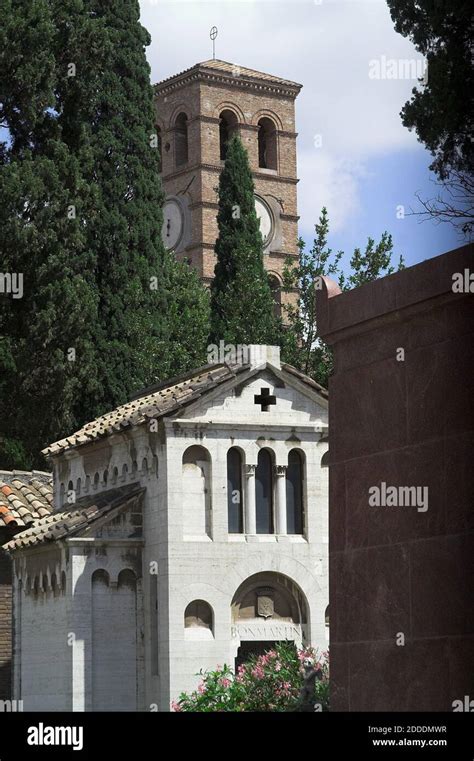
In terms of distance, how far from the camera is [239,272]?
126ft

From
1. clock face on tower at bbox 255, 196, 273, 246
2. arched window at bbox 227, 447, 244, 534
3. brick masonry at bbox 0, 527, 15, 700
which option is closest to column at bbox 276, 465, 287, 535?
arched window at bbox 227, 447, 244, 534

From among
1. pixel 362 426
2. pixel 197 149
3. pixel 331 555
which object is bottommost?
pixel 331 555

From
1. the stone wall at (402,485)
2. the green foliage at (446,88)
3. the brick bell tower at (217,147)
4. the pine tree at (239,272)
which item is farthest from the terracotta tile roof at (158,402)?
the brick bell tower at (217,147)

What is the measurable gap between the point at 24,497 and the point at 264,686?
952cm

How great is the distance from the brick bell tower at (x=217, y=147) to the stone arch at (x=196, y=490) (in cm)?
3942

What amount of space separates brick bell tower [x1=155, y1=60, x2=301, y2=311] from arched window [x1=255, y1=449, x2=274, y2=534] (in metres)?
38.8

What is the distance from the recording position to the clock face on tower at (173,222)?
2576 inches

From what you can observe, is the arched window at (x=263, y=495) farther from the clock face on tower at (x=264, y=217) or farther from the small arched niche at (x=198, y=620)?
the clock face on tower at (x=264, y=217)

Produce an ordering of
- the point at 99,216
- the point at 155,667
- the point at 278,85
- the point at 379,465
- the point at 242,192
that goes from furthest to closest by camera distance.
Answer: the point at 278,85, the point at 242,192, the point at 99,216, the point at 155,667, the point at 379,465

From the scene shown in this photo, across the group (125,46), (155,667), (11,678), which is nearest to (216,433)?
(155,667)

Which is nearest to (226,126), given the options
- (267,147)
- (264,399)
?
(267,147)
